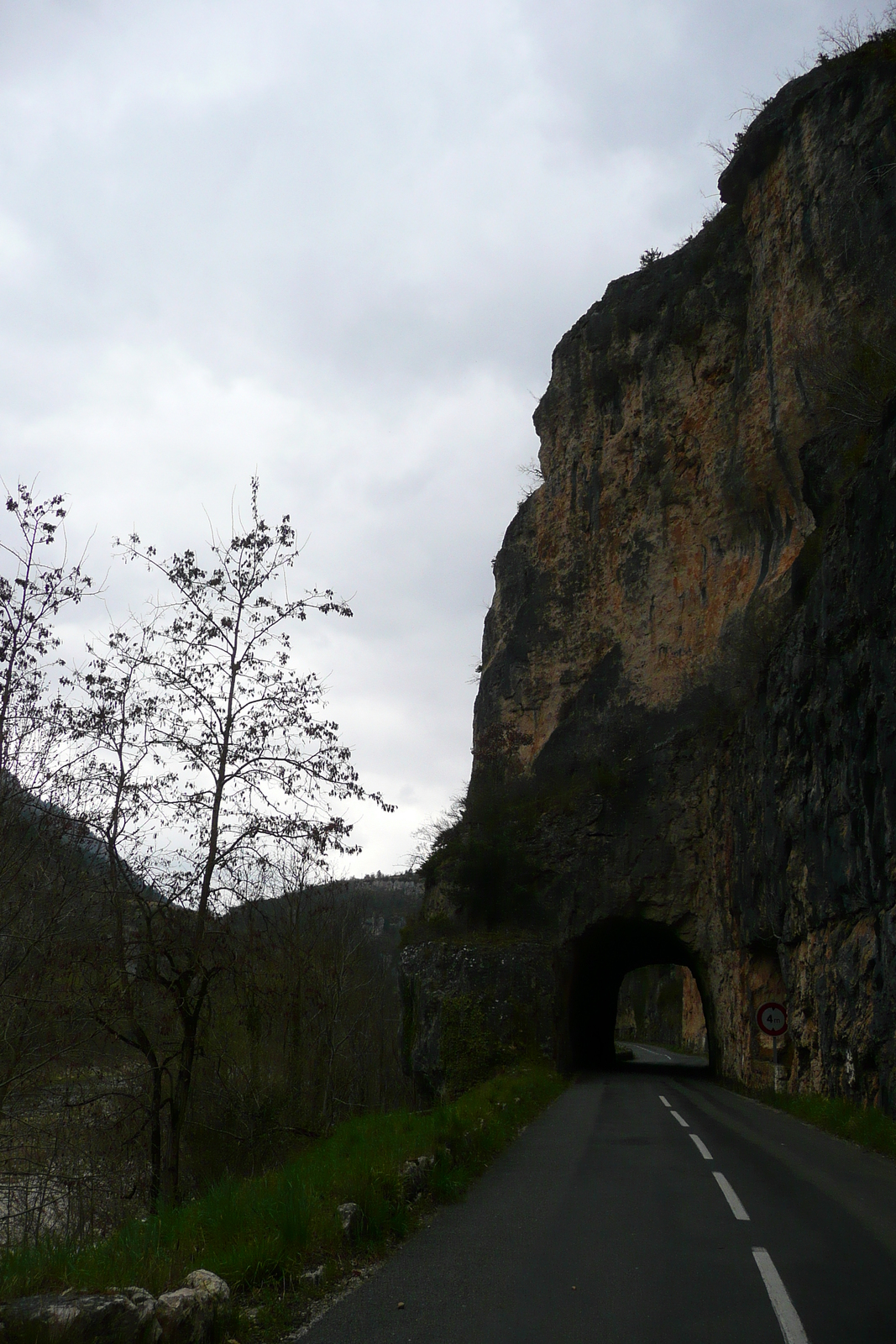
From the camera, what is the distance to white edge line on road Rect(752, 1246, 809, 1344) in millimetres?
4700

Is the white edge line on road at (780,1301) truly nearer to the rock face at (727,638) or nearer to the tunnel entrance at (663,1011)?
the rock face at (727,638)

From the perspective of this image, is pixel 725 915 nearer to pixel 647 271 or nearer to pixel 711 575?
pixel 711 575

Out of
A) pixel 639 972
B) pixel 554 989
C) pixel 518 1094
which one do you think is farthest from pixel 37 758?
pixel 639 972

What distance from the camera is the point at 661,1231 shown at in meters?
6.92

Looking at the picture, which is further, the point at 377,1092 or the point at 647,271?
the point at 377,1092

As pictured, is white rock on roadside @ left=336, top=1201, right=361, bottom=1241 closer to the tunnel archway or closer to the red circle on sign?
the red circle on sign

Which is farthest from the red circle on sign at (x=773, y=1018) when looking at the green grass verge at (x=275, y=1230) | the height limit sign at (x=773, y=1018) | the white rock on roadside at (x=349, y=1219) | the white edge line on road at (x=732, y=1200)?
the white rock on roadside at (x=349, y=1219)

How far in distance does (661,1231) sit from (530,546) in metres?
34.0

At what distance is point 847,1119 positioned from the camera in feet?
44.0

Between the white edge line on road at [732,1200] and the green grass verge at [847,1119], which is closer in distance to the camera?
the white edge line on road at [732,1200]

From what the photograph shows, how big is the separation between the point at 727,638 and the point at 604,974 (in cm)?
1687

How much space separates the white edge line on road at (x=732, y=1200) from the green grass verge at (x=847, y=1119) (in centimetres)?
345

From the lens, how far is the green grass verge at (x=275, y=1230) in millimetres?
5184

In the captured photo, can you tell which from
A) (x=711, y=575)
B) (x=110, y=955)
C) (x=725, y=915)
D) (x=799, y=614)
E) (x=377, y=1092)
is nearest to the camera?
(x=110, y=955)
